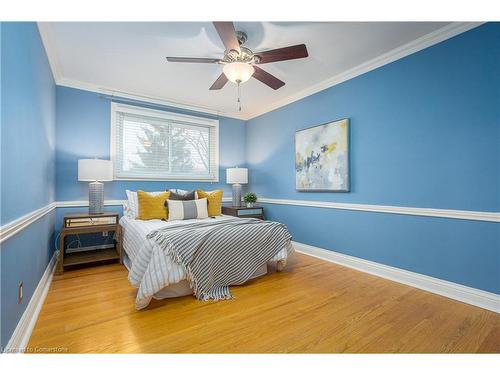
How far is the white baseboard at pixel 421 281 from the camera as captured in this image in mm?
2010

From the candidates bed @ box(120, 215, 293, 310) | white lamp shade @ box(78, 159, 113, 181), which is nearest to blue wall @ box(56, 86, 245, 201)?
white lamp shade @ box(78, 159, 113, 181)

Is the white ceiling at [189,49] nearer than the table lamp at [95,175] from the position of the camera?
Yes

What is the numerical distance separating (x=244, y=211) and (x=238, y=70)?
2.43 meters

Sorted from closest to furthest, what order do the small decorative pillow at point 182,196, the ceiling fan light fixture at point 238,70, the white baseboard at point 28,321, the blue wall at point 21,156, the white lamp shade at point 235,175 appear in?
1. the blue wall at point 21,156
2. the white baseboard at point 28,321
3. the ceiling fan light fixture at point 238,70
4. the small decorative pillow at point 182,196
5. the white lamp shade at point 235,175

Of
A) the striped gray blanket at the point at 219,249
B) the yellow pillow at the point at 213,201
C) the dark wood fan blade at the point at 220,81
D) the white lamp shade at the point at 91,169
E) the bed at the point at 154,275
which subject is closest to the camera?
the bed at the point at 154,275

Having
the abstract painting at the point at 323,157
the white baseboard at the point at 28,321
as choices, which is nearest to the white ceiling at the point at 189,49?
the abstract painting at the point at 323,157

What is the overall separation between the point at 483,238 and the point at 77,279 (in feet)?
Answer: 13.4

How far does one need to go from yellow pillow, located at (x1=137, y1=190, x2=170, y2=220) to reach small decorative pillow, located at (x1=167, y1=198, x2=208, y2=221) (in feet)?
0.33

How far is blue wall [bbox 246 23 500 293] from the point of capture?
2.03 meters

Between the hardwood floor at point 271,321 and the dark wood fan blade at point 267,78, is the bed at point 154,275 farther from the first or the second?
the dark wood fan blade at point 267,78

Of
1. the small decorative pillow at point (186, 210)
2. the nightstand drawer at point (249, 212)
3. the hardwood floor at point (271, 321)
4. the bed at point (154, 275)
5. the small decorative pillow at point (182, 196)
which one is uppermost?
the small decorative pillow at point (182, 196)

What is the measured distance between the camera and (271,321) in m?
1.82

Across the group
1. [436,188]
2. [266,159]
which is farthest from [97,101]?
[436,188]

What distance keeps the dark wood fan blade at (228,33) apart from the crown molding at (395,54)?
1.75 m
